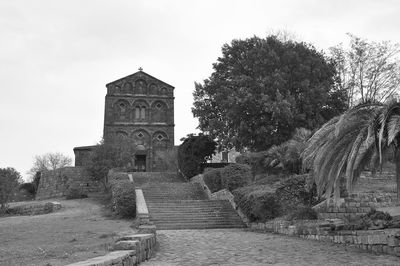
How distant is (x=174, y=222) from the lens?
717 inches

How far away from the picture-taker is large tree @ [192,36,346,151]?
2658 centimetres

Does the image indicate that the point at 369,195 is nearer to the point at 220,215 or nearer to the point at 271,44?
the point at 220,215

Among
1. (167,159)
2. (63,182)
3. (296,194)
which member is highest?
(167,159)

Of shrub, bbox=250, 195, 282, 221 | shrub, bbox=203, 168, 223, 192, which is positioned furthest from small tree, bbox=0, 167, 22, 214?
shrub, bbox=250, 195, 282, 221

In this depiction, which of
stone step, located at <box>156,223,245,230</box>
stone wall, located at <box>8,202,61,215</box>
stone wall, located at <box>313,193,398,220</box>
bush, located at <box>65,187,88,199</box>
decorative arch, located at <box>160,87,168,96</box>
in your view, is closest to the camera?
stone wall, located at <box>313,193,398,220</box>

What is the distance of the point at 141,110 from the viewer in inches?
1932

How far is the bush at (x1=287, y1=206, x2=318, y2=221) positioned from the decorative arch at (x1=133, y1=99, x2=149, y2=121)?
35.0 m

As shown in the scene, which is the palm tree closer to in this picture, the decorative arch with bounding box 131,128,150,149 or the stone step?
the stone step

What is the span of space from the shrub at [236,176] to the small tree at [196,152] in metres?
9.30

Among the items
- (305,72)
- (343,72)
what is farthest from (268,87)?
(343,72)

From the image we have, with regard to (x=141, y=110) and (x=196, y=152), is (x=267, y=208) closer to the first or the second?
(x=196, y=152)

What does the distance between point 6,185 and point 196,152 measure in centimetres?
1343

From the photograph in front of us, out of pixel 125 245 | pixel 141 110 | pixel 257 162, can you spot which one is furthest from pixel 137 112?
pixel 125 245

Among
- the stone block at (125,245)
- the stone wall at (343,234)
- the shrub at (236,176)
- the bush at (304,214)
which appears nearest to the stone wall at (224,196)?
the shrub at (236,176)
